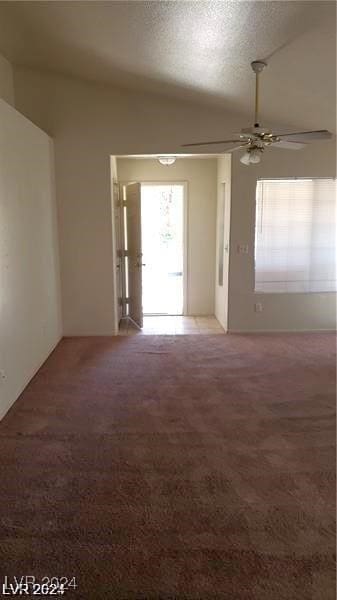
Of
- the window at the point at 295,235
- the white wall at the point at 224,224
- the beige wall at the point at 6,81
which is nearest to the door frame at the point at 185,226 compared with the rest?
the white wall at the point at 224,224

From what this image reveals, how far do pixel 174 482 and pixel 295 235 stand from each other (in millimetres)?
3914

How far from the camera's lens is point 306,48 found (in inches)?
117

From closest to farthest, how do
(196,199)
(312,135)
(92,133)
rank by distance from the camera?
(312,135), (92,133), (196,199)

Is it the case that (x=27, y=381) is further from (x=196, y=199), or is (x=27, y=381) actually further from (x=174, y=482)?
(x=196, y=199)

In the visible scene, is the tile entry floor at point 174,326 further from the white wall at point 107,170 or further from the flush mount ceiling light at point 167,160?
the flush mount ceiling light at point 167,160

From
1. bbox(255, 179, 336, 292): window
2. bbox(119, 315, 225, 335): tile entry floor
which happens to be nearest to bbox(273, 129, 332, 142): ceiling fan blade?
bbox(255, 179, 336, 292): window

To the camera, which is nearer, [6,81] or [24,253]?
[24,253]

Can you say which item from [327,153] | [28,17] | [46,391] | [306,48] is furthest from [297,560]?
[327,153]

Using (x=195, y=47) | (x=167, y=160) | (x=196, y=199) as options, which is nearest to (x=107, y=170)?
(x=167, y=160)

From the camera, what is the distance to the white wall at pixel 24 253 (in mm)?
3346

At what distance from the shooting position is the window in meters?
5.28

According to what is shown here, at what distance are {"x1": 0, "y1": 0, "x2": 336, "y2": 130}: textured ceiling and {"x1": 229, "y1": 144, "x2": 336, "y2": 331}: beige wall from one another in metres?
0.53

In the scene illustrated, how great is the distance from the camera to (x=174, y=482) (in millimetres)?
2441

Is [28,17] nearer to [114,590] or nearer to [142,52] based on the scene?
[142,52]
